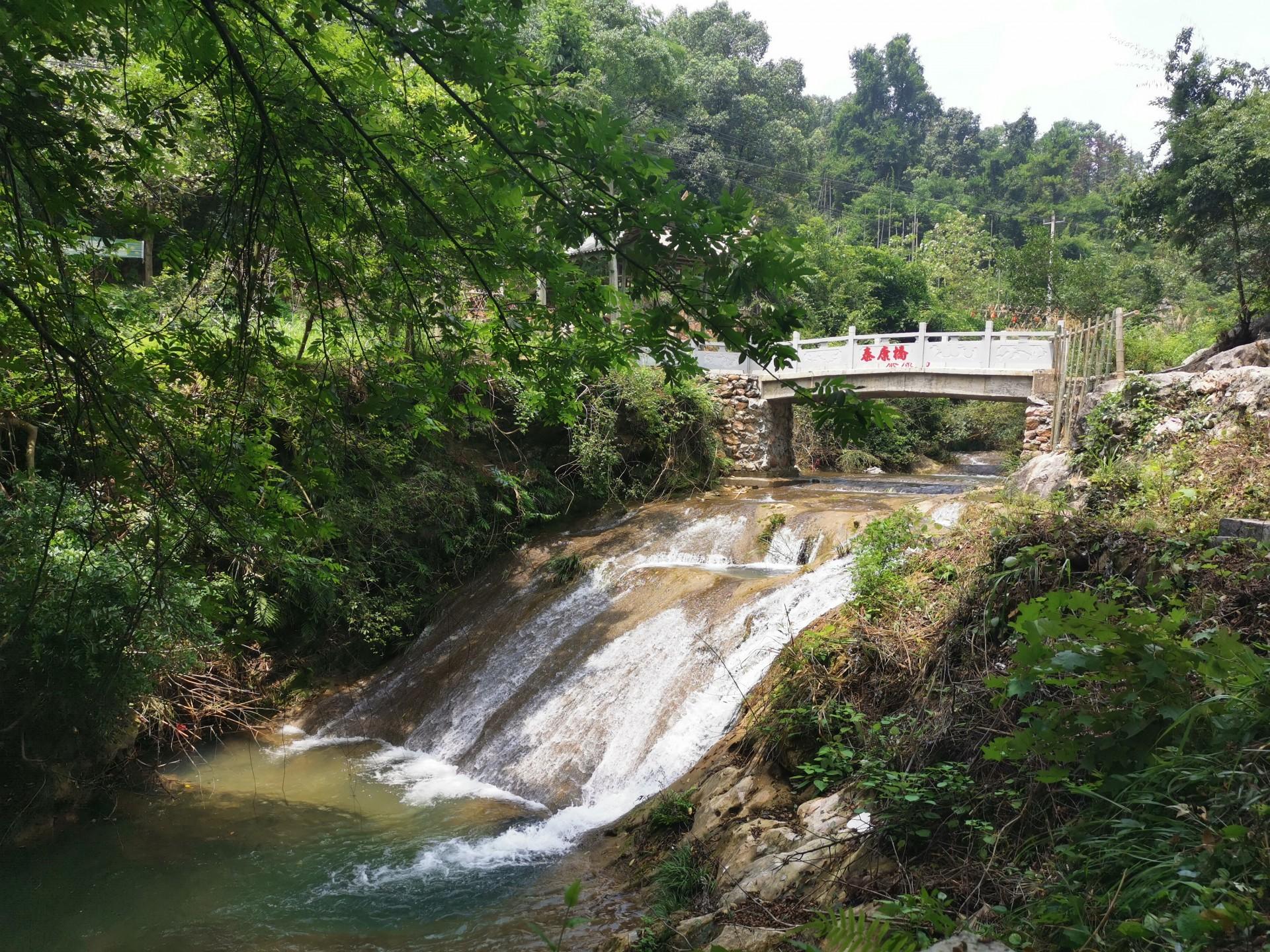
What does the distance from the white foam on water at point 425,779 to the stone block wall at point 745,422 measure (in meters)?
10.7

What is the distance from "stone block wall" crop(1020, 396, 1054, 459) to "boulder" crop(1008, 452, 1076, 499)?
19.5 feet

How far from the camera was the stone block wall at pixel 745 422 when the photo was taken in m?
17.7

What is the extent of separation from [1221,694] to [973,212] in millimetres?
57397

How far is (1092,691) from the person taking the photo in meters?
3.31

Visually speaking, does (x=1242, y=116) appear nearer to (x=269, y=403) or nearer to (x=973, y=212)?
(x=269, y=403)

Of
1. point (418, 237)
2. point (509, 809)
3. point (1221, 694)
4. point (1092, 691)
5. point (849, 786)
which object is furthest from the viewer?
point (509, 809)

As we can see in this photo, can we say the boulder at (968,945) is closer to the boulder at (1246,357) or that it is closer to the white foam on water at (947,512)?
the white foam on water at (947,512)

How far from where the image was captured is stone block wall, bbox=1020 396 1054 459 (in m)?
14.2

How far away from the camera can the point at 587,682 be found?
26.8ft

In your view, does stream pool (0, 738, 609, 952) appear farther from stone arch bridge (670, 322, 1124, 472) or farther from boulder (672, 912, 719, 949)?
stone arch bridge (670, 322, 1124, 472)

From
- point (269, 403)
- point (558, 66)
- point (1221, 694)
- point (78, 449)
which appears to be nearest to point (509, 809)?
point (269, 403)

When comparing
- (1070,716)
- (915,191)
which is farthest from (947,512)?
(915,191)

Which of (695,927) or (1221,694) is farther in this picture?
(695,927)

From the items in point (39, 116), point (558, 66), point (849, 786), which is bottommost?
point (849, 786)
